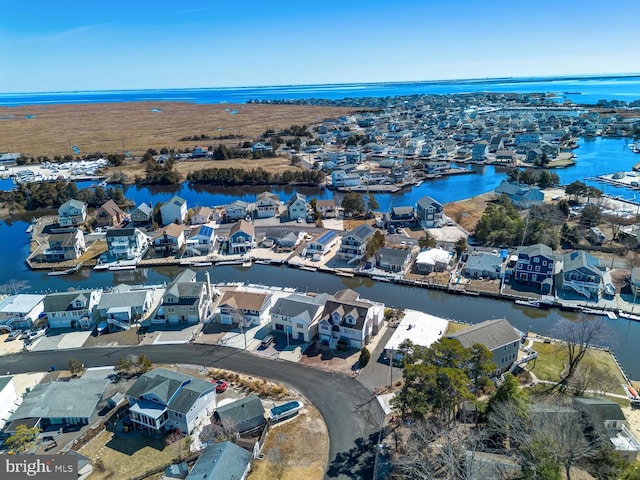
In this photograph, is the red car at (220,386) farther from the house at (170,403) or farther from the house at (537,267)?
the house at (537,267)

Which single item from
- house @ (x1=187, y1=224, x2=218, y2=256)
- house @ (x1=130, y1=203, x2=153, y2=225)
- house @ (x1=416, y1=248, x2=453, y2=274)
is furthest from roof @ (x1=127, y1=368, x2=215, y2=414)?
house @ (x1=130, y1=203, x2=153, y2=225)

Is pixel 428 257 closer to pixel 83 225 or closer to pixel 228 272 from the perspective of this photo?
pixel 228 272

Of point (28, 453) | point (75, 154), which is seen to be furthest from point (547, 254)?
point (75, 154)

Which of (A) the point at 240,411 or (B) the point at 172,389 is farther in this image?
(B) the point at 172,389

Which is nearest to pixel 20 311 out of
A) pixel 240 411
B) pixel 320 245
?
pixel 240 411

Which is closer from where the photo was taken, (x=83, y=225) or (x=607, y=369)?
(x=607, y=369)

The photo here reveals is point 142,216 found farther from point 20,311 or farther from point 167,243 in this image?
point 20,311

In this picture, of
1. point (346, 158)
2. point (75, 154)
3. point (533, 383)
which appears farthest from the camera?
point (75, 154)
